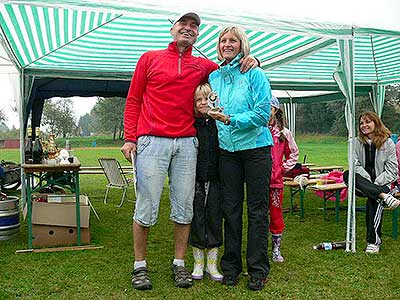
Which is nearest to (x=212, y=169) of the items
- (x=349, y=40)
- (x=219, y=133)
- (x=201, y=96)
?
(x=219, y=133)

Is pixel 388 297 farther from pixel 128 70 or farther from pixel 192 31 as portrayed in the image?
pixel 128 70

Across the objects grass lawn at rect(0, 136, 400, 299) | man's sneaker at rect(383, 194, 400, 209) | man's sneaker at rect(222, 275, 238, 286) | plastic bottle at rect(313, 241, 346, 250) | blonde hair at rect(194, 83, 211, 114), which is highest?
blonde hair at rect(194, 83, 211, 114)

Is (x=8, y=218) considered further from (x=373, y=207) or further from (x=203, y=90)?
(x=373, y=207)

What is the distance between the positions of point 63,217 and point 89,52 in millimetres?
2740

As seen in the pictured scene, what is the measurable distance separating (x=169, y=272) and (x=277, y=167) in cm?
113

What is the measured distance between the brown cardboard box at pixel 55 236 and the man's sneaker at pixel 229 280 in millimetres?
1664

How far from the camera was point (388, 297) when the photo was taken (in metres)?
3.00

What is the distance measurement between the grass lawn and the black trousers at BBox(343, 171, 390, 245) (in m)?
0.15

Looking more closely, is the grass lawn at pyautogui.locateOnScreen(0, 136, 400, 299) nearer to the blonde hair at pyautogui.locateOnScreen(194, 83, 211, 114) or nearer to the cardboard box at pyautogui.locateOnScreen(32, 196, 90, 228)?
the cardboard box at pyautogui.locateOnScreen(32, 196, 90, 228)

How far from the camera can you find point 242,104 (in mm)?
3027

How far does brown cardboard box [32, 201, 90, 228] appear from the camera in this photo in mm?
4297

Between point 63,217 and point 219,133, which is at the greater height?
point 219,133

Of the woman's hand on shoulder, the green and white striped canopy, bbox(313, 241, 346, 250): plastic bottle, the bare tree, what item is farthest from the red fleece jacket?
the bare tree

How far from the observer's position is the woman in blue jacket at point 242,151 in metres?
3.02
